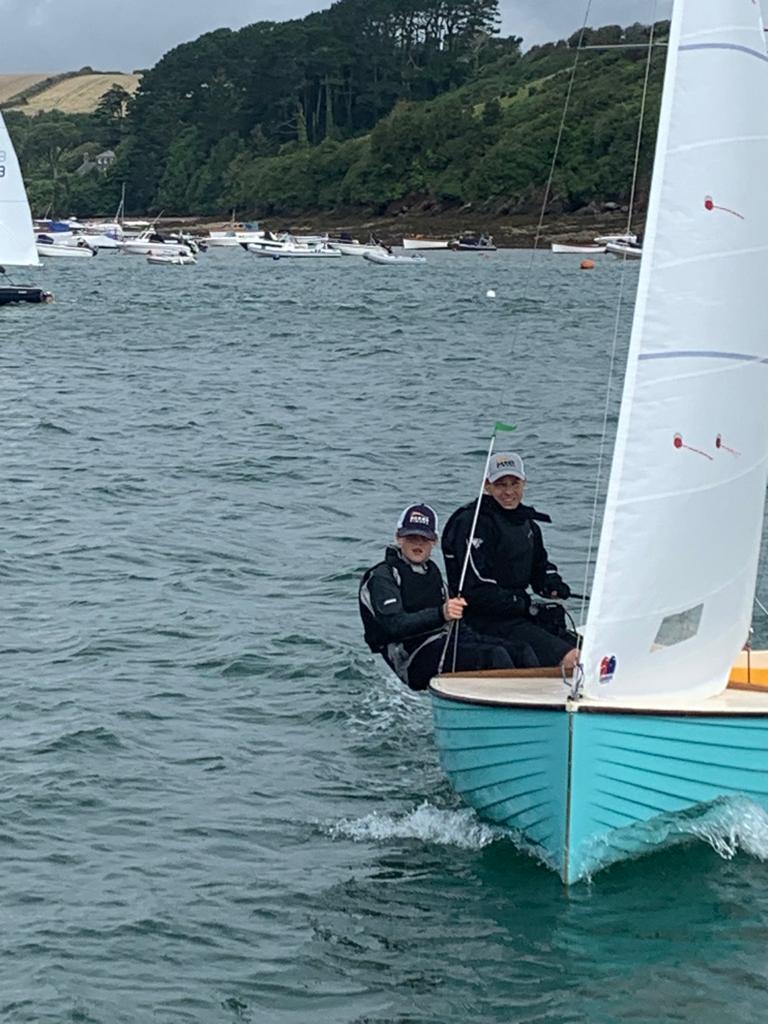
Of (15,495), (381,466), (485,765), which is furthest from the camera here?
(381,466)

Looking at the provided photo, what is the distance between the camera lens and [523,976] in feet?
25.8

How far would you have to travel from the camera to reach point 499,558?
10.4 meters

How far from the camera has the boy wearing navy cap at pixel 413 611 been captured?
9.88 m

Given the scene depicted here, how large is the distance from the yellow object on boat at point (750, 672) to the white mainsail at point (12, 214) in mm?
43111

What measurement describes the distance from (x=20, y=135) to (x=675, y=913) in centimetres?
16697

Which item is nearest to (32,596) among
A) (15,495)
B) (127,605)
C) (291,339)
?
(127,605)

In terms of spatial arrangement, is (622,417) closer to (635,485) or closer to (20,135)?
(635,485)

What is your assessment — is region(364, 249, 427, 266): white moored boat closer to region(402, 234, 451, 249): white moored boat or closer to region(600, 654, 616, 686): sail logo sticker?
region(402, 234, 451, 249): white moored boat

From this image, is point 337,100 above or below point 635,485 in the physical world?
above

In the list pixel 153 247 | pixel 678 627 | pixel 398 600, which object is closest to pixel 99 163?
pixel 153 247

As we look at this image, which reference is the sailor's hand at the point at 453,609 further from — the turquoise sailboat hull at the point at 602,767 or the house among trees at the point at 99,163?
the house among trees at the point at 99,163

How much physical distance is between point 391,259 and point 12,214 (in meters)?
27.9

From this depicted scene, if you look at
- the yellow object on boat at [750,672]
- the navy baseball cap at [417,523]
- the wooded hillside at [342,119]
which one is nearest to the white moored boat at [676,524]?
the yellow object on boat at [750,672]

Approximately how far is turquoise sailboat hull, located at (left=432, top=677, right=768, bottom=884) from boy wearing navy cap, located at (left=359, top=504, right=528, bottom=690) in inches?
36.5
